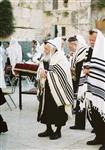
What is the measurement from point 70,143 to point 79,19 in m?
30.5

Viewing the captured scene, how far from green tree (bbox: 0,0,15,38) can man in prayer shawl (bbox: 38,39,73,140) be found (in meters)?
21.8

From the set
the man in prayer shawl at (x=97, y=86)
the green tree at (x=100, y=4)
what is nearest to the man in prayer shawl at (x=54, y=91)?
the man in prayer shawl at (x=97, y=86)

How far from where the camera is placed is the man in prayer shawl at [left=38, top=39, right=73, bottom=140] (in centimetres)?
845

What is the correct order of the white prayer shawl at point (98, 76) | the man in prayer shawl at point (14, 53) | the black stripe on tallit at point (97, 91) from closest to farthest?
the white prayer shawl at point (98, 76)
the black stripe on tallit at point (97, 91)
the man in prayer shawl at point (14, 53)

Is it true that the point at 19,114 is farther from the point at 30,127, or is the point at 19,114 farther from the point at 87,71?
the point at 87,71

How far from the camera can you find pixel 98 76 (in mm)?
7766

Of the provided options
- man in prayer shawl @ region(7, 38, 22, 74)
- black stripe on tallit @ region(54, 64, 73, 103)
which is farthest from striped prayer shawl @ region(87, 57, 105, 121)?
man in prayer shawl @ region(7, 38, 22, 74)

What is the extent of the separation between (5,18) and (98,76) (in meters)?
23.0

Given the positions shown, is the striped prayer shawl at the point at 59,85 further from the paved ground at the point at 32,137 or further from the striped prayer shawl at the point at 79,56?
the striped prayer shawl at the point at 79,56

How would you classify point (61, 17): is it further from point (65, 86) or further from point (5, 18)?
point (65, 86)

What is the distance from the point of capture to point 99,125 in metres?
7.91

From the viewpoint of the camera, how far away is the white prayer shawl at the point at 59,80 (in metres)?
8.49

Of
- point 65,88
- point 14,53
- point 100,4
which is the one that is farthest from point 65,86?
point 100,4

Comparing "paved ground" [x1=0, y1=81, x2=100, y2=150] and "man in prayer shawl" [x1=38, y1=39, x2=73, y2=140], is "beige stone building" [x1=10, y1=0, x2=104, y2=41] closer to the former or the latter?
"paved ground" [x1=0, y1=81, x2=100, y2=150]
